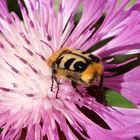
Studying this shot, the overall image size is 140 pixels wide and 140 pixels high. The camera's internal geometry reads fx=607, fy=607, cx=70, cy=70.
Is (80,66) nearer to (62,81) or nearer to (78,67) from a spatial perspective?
(78,67)

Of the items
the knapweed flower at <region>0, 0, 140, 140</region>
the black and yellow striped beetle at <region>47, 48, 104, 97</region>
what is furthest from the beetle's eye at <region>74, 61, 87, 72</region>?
the knapweed flower at <region>0, 0, 140, 140</region>

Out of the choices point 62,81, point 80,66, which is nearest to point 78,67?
point 80,66

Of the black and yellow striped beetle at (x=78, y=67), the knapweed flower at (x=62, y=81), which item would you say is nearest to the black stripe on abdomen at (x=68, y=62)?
the black and yellow striped beetle at (x=78, y=67)

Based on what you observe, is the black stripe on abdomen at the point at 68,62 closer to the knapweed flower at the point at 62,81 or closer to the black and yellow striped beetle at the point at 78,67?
the black and yellow striped beetle at the point at 78,67

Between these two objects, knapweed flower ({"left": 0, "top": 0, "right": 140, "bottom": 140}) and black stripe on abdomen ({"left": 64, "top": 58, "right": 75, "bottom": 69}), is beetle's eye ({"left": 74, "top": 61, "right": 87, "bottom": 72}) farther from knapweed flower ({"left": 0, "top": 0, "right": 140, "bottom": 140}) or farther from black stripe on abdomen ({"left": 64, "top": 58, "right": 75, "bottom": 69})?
knapweed flower ({"left": 0, "top": 0, "right": 140, "bottom": 140})

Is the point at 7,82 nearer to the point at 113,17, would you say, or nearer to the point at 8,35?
the point at 8,35

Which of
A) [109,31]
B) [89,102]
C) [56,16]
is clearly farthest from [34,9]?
[89,102]
